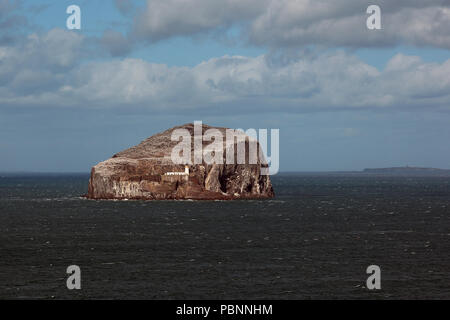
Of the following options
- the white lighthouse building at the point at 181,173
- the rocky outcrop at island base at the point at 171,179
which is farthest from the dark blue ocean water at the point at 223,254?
the rocky outcrop at island base at the point at 171,179

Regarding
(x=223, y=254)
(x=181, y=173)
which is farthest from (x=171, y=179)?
(x=223, y=254)

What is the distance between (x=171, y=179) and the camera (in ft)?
529

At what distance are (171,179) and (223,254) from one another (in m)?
91.4

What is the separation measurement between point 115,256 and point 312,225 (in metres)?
42.3

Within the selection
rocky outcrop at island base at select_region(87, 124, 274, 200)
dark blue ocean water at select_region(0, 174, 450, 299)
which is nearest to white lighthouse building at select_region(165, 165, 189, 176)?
rocky outcrop at island base at select_region(87, 124, 274, 200)

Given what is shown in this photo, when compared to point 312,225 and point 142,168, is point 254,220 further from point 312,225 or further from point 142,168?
point 142,168

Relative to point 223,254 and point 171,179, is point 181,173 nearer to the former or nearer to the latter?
point 171,179

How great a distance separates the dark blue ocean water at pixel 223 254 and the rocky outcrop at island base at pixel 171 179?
3167 cm

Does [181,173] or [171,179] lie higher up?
[181,173]

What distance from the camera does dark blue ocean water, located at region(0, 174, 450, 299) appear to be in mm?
51938

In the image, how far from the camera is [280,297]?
49.1 metres

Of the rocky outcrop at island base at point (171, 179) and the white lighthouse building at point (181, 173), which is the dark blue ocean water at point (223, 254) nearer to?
the white lighthouse building at point (181, 173)

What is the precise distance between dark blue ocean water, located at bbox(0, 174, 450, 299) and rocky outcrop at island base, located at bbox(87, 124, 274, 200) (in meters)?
31.7
